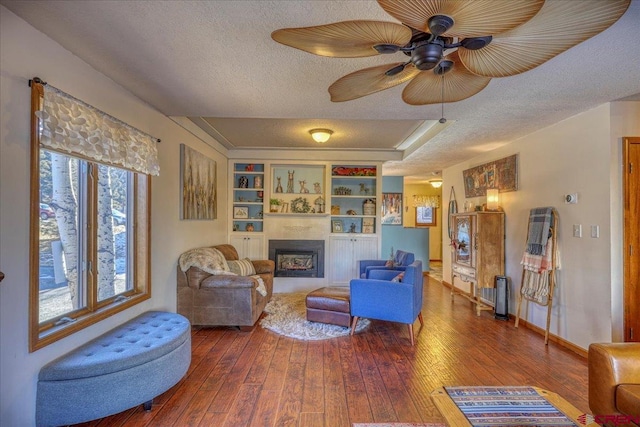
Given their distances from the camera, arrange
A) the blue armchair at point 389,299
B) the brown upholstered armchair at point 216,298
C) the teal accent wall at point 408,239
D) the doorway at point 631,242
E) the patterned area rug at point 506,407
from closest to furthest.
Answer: the patterned area rug at point 506,407
the doorway at point 631,242
the blue armchair at point 389,299
the brown upholstered armchair at point 216,298
the teal accent wall at point 408,239

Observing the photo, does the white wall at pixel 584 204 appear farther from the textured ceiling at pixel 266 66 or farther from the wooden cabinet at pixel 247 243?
the wooden cabinet at pixel 247 243

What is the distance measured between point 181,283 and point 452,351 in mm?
3110

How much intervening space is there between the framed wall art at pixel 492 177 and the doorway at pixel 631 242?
4.61 ft

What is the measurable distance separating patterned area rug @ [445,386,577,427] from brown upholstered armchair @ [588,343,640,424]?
0.34 meters

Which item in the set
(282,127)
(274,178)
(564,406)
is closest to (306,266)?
(274,178)

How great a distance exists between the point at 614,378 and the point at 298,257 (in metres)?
4.57

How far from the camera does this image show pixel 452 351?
3.22 meters

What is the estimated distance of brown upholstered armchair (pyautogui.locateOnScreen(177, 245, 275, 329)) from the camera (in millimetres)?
3676

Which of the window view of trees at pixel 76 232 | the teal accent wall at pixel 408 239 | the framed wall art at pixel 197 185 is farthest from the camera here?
the teal accent wall at pixel 408 239

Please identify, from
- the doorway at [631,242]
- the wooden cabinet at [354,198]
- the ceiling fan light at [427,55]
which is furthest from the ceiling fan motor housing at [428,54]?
the wooden cabinet at [354,198]

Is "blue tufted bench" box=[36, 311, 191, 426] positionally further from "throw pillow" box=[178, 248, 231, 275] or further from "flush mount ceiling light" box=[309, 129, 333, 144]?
"flush mount ceiling light" box=[309, 129, 333, 144]

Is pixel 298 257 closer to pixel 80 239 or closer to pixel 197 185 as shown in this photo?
pixel 197 185

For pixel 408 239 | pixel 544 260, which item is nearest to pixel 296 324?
pixel 544 260

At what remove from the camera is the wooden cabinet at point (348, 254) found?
580 cm
